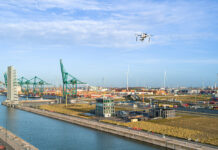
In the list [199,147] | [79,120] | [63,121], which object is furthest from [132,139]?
[63,121]

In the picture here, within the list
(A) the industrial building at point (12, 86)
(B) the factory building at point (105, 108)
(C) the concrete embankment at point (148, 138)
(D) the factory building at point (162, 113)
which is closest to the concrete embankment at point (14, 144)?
(C) the concrete embankment at point (148, 138)

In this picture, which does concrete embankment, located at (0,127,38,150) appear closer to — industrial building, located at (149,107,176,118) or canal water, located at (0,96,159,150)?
canal water, located at (0,96,159,150)

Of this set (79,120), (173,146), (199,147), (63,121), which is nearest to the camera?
(199,147)

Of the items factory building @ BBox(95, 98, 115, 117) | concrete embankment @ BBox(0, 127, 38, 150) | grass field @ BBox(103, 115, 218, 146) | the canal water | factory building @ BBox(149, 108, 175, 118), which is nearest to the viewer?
concrete embankment @ BBox(0, 127, 38, 150)

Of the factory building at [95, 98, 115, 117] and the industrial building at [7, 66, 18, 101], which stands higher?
the industrial building at [7, 66, 18, 101]

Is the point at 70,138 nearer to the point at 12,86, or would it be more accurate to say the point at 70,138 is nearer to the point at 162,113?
the point at 162,113

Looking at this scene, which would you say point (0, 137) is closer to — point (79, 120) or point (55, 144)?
point (55, 144)

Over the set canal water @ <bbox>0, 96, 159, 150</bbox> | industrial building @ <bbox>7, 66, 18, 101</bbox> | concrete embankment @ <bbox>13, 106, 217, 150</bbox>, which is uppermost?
industrial building @ <bbox>7, 66, 18, 101</bbox>

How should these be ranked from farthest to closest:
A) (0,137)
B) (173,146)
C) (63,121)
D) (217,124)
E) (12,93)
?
(12,93), (63,121), (217,124), (0,137), (173,146)

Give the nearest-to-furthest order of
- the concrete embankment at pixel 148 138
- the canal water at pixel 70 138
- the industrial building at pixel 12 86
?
the concrete embankment at pixel 148 138 → the canal water at pixel 70 138 → the industrial building at pixel 12 86

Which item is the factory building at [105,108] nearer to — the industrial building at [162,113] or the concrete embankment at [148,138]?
the concrete embankment at [148,138]

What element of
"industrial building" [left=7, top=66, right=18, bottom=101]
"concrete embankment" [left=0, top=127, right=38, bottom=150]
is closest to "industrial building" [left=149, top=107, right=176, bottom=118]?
"concrete embankment" [left=0, top=127, right=38, bottom=150]
